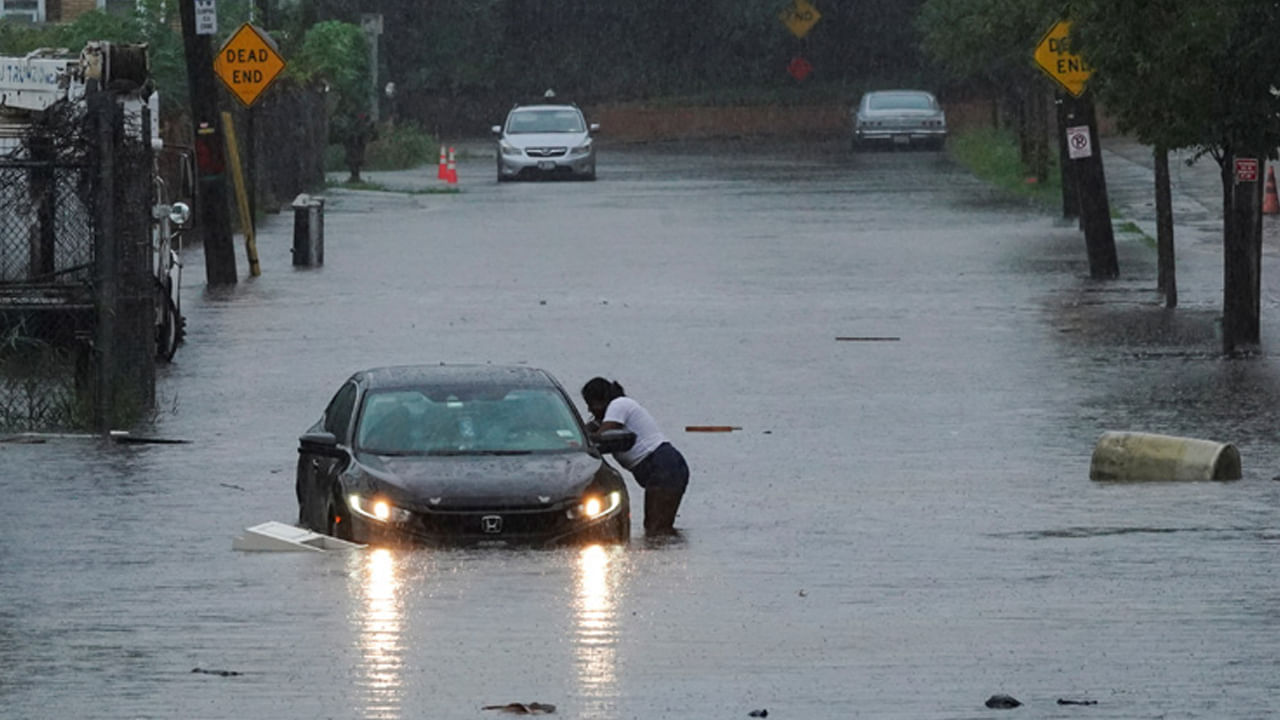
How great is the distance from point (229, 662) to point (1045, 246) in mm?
28747

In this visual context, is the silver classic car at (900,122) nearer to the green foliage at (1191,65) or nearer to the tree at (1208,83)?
the tree at (1208,83)

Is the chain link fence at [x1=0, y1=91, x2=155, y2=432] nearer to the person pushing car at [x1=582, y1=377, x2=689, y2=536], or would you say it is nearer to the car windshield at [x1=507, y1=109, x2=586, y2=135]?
the person pushing car at [x1=582, y1=377, x2=689, y2=536]

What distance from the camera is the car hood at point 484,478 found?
47.7 feet

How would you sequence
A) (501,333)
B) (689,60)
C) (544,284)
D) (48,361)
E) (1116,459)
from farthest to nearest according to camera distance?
(689,60) → (544,284) → (501,333) → (48,361) → (1116,459)

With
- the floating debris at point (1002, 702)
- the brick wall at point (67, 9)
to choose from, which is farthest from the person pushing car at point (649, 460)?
the brick wall at point (67, 9)

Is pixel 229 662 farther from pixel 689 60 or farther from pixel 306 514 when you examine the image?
pixel 689 60

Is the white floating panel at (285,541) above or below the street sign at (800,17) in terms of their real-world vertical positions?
below

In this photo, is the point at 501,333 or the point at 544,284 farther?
the point at 544,284

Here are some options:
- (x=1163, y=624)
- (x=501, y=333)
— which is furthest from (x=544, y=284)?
(x=1163, y=624)

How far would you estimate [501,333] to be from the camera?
27.4 metres

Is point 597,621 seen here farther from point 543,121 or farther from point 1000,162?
point 543,121

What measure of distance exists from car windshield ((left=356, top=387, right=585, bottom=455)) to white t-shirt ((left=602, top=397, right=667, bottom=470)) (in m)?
0.43

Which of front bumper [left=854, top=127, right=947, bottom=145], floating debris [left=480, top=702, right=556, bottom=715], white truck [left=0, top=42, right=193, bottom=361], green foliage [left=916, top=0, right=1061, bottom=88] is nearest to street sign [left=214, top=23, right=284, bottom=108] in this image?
white truck [left=0, top=42, right=193, bottom=361]

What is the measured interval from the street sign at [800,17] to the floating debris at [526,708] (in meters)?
77.6
